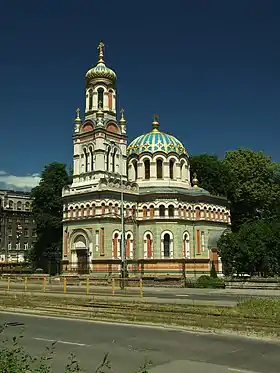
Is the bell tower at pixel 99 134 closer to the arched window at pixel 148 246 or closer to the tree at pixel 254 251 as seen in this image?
the arched window at pixel 148 246

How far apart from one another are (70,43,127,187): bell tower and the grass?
33.2 metres

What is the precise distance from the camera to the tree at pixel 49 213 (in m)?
63.2

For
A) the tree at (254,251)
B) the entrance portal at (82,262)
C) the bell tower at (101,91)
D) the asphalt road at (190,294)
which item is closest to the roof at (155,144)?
the bell tower at (101,91)

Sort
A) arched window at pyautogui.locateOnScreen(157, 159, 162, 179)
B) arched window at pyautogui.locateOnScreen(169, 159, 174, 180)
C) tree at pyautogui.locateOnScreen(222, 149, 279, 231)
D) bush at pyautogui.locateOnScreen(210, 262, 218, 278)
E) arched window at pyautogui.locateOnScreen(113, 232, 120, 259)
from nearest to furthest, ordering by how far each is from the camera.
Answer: bush at pyautogui.locateOnScreen(210, 262, 218, 278) < arched window at pyautogui.locateOnScreen(113, 232, 120, 259) < arched window at pyautogui.locateOnScreen(157, 159, 162, 179) < arched window at pyautogui.locateOnScreen(169, 159, 174, 180) < tree at pyautogui.locateOnScreen(222, 149, 279, 231)

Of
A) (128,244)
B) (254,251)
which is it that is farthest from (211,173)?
(254,251)

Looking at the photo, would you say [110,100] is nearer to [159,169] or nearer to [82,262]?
[159,169]

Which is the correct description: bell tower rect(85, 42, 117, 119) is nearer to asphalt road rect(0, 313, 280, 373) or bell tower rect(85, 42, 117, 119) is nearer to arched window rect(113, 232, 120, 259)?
arched window rect(113, 232, 120, 259)

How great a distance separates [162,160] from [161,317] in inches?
1738

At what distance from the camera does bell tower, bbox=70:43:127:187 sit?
185 ft

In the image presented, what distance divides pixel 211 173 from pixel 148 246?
58.2 feet

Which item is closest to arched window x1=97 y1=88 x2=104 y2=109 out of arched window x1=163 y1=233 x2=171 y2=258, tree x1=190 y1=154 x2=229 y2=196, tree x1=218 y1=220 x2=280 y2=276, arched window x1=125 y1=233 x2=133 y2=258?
arched window x1=125 y1=233 x2=133 y2=258

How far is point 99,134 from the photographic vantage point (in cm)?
5672

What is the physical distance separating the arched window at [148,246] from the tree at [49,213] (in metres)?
12.7

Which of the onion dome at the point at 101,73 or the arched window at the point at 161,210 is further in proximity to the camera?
the onion dome at the point at 101,73
